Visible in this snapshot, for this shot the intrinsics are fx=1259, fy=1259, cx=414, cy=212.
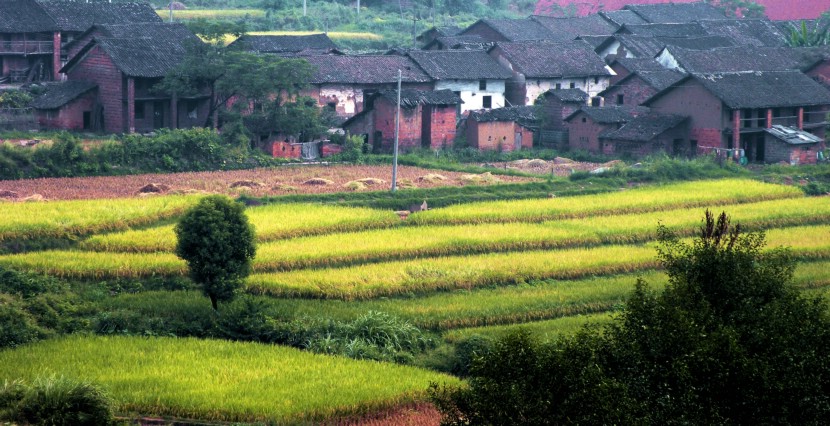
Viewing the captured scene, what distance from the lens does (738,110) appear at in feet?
144

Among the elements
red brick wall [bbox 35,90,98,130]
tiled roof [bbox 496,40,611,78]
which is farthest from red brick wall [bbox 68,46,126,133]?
tiled roof [bbox 496,40,611,78]

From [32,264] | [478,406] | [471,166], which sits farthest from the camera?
[471,166]

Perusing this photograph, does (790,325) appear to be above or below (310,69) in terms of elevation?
below

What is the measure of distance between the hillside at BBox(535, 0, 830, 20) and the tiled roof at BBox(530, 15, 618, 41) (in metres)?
13.9

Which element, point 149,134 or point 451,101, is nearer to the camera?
point 149,134

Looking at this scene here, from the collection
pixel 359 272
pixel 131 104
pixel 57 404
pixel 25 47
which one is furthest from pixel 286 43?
pixel 57 404

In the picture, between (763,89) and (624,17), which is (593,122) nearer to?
(763,89)

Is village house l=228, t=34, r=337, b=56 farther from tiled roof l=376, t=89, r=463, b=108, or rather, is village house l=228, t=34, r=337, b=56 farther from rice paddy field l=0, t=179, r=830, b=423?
rice paddy field l=0, t=179, r=830, b=423

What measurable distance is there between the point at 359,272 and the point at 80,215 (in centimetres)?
719

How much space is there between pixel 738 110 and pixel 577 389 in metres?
32.8

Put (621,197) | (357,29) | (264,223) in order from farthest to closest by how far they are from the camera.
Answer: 1. (357,29)
2. (621,197)
3. (264,223)

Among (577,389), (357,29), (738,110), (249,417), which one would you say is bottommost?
(249,417)

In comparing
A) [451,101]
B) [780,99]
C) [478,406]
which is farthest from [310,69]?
[478,406]

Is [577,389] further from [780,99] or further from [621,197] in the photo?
[780,99]
